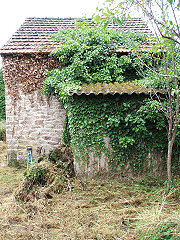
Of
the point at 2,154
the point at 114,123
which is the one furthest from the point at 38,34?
the point at 2,154

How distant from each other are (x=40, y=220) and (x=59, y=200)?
34.3 inches

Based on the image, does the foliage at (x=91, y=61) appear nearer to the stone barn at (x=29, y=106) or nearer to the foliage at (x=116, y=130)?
the stone barn at (x=29, y=106)

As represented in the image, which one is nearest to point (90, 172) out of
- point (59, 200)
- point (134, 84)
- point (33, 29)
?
point (59, 200)

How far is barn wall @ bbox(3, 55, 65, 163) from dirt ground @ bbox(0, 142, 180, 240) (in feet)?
6.85

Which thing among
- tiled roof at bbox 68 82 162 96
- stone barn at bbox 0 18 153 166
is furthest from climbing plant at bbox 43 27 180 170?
stone barn at bbox 0 18 153 166

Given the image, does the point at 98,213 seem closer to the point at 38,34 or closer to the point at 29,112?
the point at 29,112

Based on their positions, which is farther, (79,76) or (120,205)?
(79,76)

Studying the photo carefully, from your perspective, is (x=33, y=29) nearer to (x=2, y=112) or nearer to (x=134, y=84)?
(x=134, y=84)

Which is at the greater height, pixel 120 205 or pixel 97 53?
pixel 97 53

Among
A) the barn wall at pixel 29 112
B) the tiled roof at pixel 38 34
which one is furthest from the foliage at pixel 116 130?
the tiled roof at pixel 38 34

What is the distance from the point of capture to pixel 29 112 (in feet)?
25.0

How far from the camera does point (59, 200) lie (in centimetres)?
473

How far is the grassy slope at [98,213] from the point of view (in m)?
3.40

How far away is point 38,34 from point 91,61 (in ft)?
11.3
